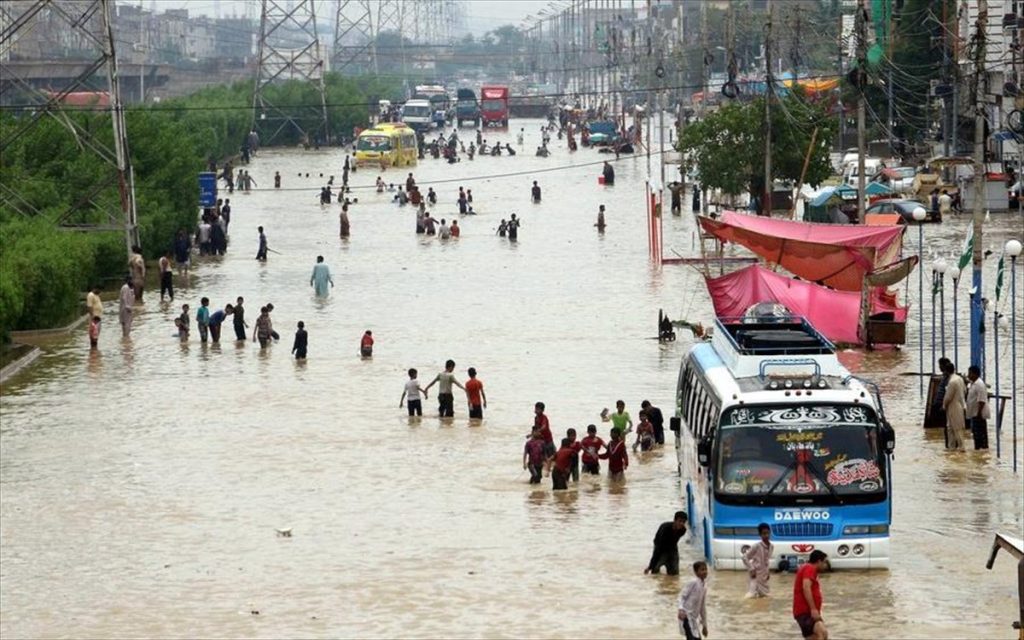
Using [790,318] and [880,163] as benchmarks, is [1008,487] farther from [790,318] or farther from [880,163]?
[880,163]

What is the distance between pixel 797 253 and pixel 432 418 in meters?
8.66

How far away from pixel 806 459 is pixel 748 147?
39.2m

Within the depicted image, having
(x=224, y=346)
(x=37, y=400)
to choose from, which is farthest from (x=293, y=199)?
(x=37, y=400)

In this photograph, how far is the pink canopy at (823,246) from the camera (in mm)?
33969

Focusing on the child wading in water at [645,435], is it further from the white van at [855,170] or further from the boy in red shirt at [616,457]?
the white van at [855,170]

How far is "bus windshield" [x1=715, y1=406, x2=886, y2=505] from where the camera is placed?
1830cm

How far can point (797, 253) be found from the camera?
34844 millimetres

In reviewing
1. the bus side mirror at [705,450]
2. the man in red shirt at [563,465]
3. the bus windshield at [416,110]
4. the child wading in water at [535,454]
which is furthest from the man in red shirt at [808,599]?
the bus windshield at [416,110]

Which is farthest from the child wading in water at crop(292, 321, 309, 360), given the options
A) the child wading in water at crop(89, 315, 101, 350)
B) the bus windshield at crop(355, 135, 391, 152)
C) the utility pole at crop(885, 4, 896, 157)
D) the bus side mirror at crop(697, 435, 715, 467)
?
the bus windshield at crop(355, 135, 391, 152)

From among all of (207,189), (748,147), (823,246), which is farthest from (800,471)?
(207,189)

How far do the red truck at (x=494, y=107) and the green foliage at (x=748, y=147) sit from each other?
6667 centimetres

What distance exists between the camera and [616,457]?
78.4 feet

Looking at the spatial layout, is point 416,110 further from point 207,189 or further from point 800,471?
point 800,471

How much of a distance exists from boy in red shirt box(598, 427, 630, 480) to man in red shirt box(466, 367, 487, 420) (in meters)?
4.64
